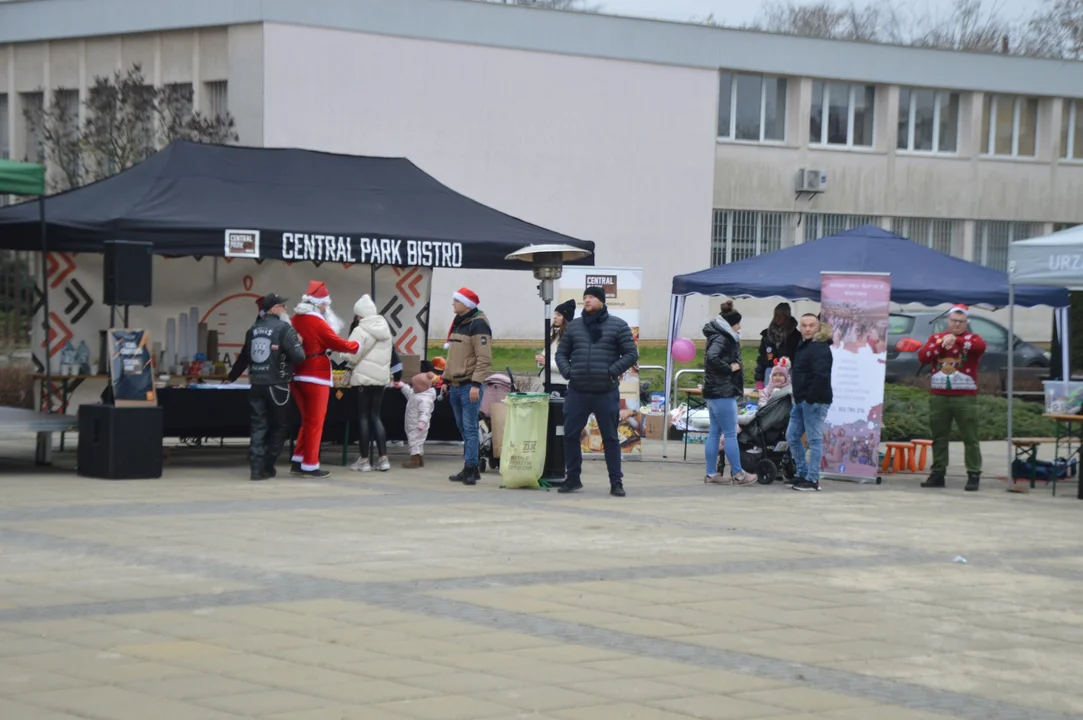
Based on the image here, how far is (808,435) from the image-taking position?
46.6ft

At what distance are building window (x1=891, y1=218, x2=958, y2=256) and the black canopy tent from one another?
2506 cm

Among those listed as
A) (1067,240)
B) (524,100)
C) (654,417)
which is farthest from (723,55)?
(1067,240)

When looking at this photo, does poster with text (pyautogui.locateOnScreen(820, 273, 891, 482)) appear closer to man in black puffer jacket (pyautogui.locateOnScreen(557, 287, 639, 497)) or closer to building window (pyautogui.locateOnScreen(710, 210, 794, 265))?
man in black puffer jacket (pyautogui.locateOnScreen(557, 287, 639, 497))

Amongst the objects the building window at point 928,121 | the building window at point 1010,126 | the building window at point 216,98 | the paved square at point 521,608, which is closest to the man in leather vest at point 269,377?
the paved square at point 521,608

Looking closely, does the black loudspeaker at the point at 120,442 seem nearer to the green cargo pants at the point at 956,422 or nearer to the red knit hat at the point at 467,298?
the red knit hat at the point at 467,298

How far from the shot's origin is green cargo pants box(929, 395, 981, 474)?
14.5m

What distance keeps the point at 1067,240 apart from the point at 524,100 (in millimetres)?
20524

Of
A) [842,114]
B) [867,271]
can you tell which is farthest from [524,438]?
[842,114]

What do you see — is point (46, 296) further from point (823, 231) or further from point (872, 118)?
point (872, 118)

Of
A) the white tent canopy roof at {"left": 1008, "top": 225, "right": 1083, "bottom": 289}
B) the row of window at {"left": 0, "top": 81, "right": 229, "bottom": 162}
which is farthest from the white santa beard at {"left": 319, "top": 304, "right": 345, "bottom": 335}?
the row of window at {"left": 0, "top": 81, "right": 229, "bottom": 162}

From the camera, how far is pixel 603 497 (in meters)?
13.0

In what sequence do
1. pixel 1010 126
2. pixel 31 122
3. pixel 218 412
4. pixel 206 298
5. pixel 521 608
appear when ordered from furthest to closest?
pixel 1010 126
pixel 31 122
pixel 206 298
pixel 218 412
pixel 521 608

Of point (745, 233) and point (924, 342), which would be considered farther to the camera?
point (745, 233)

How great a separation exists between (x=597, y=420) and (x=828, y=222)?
26968 mm
